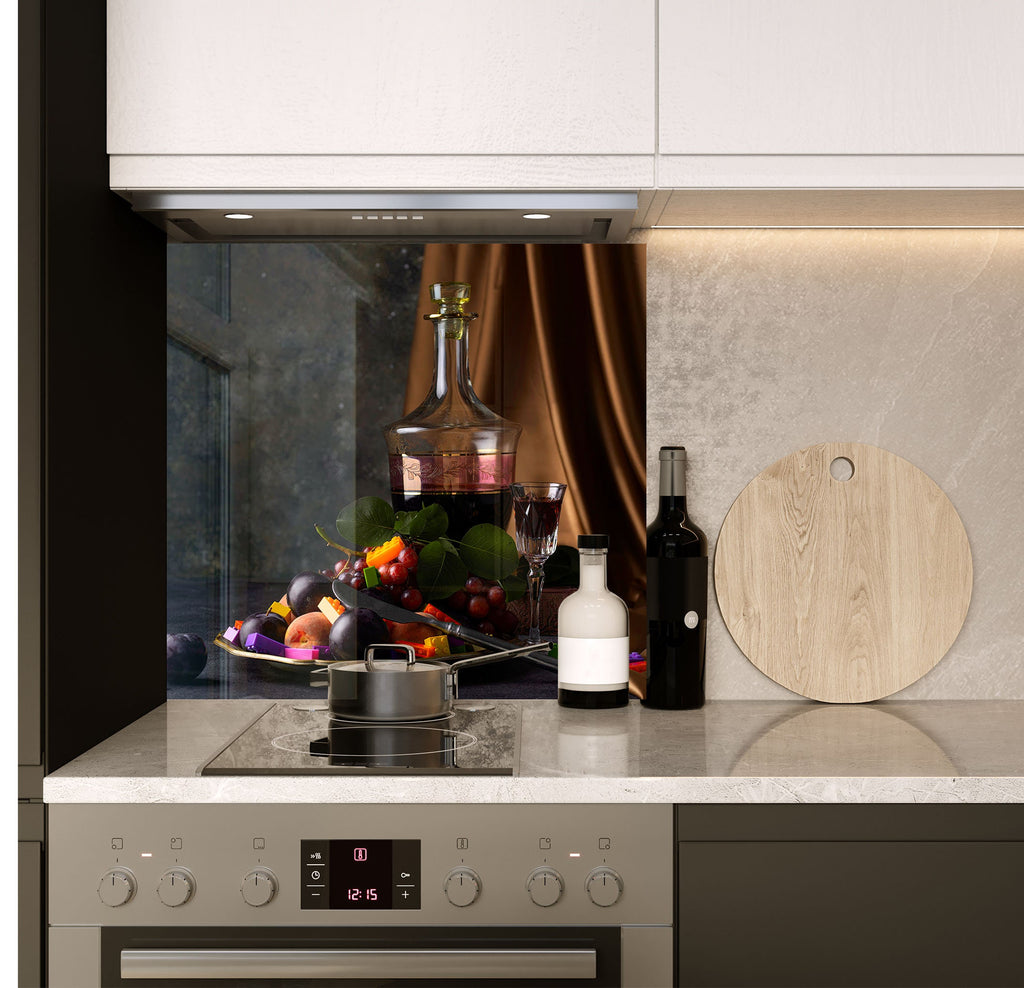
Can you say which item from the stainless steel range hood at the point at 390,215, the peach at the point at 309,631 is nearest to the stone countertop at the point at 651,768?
the peach at the point at 309,631

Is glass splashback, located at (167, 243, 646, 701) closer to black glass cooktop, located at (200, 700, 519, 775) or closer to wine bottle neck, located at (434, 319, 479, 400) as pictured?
wine bottle neck, located at (434, 319, 479, 400)

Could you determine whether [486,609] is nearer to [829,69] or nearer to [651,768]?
[651,768]

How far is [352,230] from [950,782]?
3.90 feet

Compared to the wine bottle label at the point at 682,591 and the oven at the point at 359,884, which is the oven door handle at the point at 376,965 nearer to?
the oven at the point at 359,884

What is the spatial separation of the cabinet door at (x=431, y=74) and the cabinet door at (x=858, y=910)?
925mm

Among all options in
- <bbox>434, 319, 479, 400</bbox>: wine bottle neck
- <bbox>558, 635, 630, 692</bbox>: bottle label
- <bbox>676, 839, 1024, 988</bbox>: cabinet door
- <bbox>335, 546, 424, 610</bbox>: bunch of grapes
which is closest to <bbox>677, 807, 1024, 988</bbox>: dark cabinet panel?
<bbox>676, 839, 1024, 988</bbox>: cabinet door

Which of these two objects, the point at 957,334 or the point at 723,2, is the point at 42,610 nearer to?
the point at 723,2

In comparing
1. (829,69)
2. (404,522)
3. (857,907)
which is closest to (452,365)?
(404,522)

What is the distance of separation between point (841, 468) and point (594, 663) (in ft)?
1.80

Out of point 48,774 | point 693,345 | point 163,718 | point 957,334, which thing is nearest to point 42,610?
point 48,774

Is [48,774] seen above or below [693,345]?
below

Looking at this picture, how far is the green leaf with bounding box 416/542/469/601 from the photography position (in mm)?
1798

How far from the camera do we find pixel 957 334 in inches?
69.9

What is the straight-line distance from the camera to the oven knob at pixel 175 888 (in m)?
1.21
